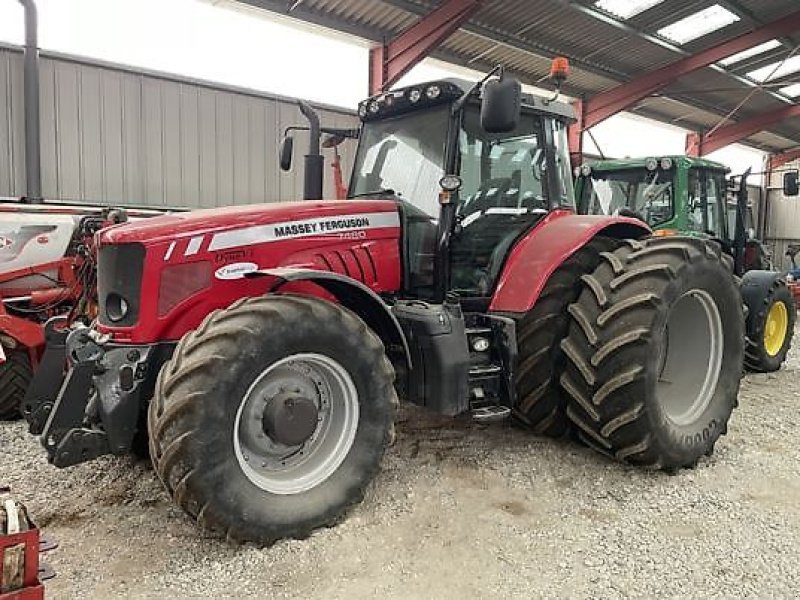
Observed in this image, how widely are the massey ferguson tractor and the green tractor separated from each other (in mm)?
2995

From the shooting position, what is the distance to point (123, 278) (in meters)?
2.74

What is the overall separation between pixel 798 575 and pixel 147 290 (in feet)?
9.05

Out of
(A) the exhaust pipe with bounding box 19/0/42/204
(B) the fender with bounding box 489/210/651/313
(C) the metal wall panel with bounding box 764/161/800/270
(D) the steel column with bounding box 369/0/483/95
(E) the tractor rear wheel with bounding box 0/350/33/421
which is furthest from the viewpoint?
(C) the metal wall panel with bounding box 764/161/800/270

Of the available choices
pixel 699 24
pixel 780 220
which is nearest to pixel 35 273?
pixel 699 24

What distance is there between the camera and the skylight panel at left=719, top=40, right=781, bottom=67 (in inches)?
450

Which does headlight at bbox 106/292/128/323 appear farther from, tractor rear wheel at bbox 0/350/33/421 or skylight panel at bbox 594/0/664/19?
skylight panel at bbox 594/0/664/19

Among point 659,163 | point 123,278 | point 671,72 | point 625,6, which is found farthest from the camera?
point 671,72

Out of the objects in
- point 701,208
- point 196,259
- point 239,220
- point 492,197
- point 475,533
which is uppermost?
point 701,208

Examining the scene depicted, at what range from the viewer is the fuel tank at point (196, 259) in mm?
2707

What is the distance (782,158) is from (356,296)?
20.7 m

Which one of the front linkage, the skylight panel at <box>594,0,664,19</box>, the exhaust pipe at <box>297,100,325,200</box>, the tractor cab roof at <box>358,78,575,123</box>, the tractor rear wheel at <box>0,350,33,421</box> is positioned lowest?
→ the tractor rear wheel at <box>0,350,33,421</box>

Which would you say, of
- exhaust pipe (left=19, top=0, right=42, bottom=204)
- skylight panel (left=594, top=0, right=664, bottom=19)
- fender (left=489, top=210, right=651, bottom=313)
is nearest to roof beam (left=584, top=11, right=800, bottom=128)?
skylight panel (left=594, top=0, right=664, bottom=19)

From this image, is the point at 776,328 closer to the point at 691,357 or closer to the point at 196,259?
the point at 691,357

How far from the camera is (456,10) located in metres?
8.77
